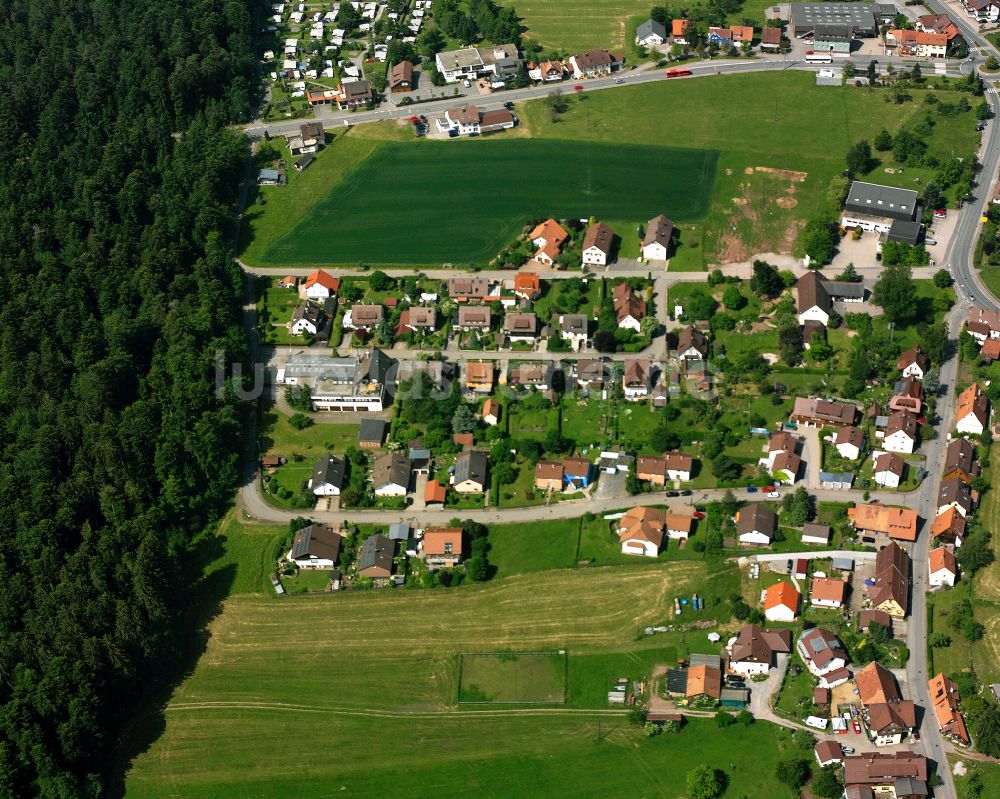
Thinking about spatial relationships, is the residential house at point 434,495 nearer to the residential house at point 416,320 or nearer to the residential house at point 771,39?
the residential house at point 416,320

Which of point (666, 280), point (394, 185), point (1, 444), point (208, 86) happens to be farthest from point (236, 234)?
point (666, 280)

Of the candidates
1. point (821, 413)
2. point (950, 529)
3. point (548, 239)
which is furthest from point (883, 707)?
point (548, 239)

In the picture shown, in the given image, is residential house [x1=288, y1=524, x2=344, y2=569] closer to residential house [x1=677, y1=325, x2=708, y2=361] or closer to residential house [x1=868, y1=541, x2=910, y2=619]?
residential house [x1=677, y1=325, x2=708, y2=361]

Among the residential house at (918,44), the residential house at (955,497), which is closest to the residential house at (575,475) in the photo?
the residential house at (955,497)

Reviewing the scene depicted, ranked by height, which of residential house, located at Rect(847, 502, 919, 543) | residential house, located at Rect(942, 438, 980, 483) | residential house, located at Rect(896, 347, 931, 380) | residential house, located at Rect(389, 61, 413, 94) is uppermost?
residential house, located at Rect(389, 61, 413, 94)

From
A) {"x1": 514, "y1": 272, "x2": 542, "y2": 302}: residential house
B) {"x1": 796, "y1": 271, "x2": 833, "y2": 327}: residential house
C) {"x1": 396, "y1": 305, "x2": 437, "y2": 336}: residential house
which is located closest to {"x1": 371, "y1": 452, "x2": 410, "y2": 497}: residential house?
{"x1": 396, "y1": 305, "x2": 437, "y2": 336}: residential house

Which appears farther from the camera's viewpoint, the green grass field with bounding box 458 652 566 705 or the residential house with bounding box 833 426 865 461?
the residential house with bounding box 833 426 865 461
